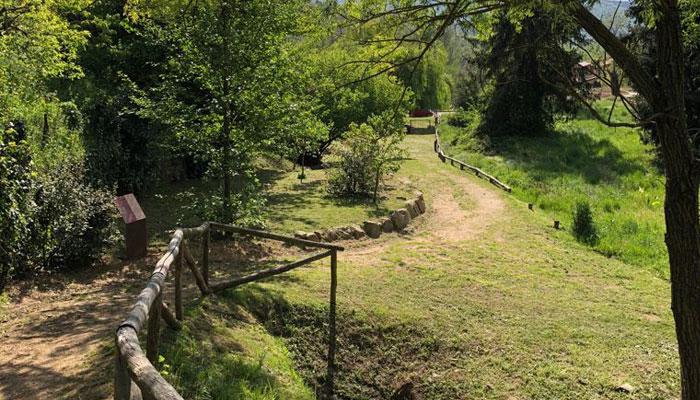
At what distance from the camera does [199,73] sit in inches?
362

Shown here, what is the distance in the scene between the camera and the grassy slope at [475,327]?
6703 mm

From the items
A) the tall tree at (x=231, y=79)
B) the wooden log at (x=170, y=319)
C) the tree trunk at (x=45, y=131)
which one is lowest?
the wooden log at (x=170, y=319)

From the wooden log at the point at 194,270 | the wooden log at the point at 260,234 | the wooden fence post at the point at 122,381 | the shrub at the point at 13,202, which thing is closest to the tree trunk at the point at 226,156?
the wooden log at the point at 260,234

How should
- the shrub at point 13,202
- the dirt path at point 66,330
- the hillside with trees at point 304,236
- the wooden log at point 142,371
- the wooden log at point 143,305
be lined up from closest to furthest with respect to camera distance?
the wooden log at point 142,371 → the wooden log at point 143,305 → the dirt path at point 66,330 → the hillside with trees at point 304,236 → the shrub at point 13,202

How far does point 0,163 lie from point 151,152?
257 inches

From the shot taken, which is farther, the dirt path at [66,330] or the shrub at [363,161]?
the shrub at [363,161]

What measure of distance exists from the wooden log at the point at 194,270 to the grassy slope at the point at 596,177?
7.05m

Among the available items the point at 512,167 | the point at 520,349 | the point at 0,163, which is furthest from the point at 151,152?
the point at 512,167

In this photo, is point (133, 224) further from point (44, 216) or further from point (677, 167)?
point (677, 167)

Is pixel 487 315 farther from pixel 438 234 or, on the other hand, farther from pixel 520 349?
pixel 438 234

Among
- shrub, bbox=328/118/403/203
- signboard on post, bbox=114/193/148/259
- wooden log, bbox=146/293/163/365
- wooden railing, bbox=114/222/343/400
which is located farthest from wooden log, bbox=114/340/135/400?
shrub, bbox=328/118/403/203

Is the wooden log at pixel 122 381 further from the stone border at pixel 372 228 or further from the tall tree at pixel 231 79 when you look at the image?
the stone border at pixel 372 228

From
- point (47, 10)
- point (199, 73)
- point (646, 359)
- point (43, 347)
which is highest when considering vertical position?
point (47, 10)

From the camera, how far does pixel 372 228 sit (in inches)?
489
